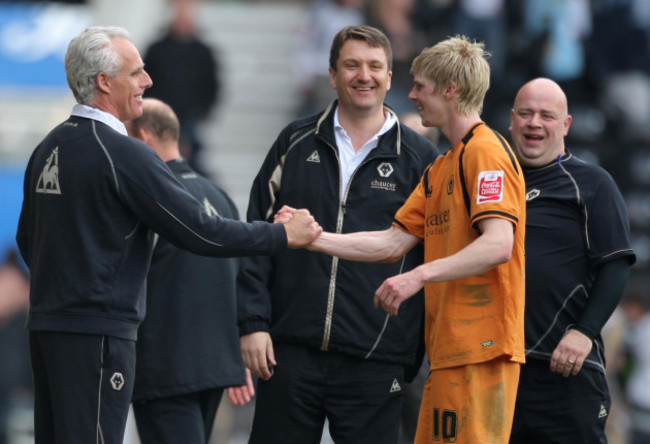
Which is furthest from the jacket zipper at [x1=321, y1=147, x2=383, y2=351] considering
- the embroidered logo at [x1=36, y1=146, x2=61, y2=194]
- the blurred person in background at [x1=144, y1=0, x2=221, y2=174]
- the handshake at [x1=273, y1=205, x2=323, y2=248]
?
the blurred person in background at [x1=144, y1=0, x2=221, y2=174]

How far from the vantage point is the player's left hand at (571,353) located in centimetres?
676

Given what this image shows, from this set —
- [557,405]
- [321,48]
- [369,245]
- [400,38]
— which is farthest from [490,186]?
[321,48]

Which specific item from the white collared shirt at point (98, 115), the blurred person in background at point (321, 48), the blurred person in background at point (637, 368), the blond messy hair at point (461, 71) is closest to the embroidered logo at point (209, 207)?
the white collared shirt at point (98, 115)

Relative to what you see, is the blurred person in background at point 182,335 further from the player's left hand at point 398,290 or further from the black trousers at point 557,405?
the player's left hand at point 398,290

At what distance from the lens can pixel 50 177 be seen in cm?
639

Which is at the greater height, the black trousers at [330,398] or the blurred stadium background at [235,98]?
the blurred stadium background at [235,98]

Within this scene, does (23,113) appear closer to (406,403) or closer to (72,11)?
(72,11)

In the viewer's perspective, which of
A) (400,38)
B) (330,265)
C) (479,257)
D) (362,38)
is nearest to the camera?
(479,257)

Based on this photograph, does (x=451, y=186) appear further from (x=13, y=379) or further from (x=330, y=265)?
(x=13, y=379)

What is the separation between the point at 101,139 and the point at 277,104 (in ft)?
31.7

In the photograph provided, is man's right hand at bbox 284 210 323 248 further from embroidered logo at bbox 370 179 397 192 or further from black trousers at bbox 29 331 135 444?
black trousers at bbox 29 331 135 444

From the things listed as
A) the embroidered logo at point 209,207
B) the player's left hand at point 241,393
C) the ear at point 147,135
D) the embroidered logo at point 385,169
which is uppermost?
the ear at point 147,135

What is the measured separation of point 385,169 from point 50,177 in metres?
1.71

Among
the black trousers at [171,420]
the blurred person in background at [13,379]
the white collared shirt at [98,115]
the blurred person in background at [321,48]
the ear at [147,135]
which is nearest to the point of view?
the white collared shirt at [98,115]
